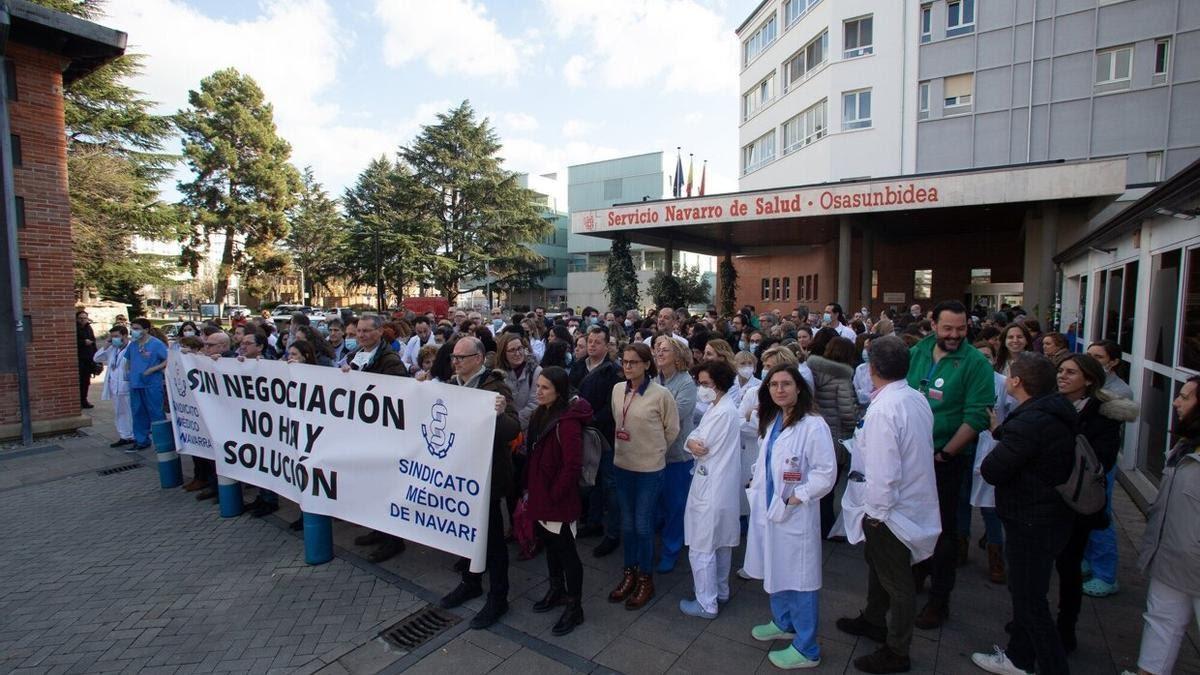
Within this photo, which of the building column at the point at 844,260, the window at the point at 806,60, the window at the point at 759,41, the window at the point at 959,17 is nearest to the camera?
the building column at the point at 844,260

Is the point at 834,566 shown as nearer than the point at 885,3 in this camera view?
Yes

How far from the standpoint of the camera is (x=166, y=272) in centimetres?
3020

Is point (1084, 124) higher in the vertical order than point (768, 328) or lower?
higher

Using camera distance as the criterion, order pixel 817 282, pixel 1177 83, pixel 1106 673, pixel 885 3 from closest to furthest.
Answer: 1. pixel 1106 673
2. pixel 1177 83
3. pixel 885 3
4. pixel 817 282

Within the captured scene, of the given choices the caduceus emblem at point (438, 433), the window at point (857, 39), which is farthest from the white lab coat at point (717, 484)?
the window at point (857, 39)

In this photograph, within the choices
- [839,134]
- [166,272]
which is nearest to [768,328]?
[839,134]

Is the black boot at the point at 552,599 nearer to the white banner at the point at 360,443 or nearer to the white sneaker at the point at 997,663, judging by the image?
the white banner at the point at 360,443

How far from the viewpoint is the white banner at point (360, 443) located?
392 cm

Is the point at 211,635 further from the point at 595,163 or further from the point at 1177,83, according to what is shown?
the point at 595,163

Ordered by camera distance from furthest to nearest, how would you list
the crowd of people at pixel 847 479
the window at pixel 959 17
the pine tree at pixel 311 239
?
the pine tree at pixel 311 239 → the window at pixel 959 17 → the crowd of people at pixel 847 479

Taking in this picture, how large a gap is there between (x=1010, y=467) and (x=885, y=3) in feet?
96.5

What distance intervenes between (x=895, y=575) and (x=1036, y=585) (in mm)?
680

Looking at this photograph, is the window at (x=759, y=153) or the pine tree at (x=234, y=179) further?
the pine tree at (x=234, y=179)

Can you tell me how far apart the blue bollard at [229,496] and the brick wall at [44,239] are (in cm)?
641
